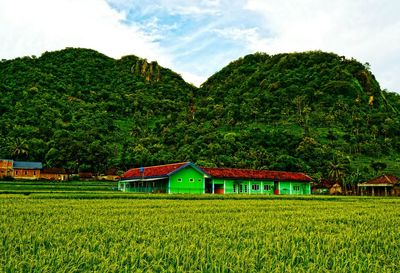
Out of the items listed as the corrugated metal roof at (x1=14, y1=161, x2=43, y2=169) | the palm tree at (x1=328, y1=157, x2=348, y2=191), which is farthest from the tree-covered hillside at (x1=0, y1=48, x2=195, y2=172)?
the palm tree at (x1=328, y1=157, x2=348, y2=191)

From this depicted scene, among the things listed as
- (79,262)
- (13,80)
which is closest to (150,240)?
(79,262)

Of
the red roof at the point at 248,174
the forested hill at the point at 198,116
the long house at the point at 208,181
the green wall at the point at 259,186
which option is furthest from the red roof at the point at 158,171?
the forested hill at the point at 198,116

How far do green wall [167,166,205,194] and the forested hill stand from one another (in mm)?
19504

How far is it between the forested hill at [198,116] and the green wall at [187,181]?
1950 cm

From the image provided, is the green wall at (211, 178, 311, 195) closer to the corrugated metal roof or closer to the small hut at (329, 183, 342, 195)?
the small hut at (329, 183, 342, 195)

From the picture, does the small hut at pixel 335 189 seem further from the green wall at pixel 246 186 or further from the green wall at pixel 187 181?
the green wall at pixel 187 181

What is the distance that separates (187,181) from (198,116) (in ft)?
189

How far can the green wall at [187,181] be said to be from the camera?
5013 cm

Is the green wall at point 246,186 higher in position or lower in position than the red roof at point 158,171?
lower

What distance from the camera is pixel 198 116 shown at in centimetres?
10794

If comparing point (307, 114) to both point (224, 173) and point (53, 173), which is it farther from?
point (53, 173)

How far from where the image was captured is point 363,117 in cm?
9862

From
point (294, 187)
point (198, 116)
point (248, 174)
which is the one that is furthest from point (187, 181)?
point (198, 116)

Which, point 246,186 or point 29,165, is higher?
point 29,165
